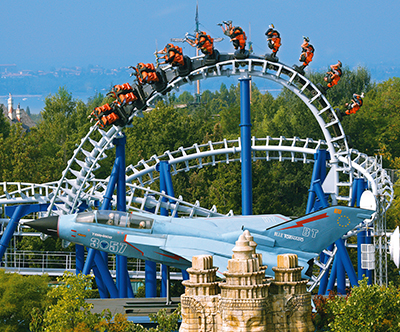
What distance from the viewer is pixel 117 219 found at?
23.7m

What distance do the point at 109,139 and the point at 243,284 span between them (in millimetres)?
12785

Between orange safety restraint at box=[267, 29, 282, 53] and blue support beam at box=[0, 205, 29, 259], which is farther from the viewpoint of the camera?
blue support beam at box=[0, 205, 29, 259]

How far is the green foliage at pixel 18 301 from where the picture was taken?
23.0 metres

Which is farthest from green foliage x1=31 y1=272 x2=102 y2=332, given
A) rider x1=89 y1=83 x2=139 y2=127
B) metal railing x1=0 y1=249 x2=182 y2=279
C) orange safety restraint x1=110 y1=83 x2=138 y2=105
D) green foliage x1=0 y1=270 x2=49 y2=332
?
metal railing x1=0 y1=249 x2=182 y2=279

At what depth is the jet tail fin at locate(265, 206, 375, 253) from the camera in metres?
22.3

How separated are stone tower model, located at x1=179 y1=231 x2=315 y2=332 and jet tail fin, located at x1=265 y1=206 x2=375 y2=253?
194 inches

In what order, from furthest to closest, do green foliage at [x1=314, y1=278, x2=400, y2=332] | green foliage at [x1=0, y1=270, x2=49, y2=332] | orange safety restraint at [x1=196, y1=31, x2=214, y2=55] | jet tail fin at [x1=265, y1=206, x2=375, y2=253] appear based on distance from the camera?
1. orange safety restraint at [x1=196, y1=31, x2=214, y2=55]
2. green foliage at [x1=0, y1=270, x2=49, y2=332]
3. jet tail fin at [x1=265, y1=206, x2=375, y2=253]
4. green foliage at [x1=314, y1=278, x2=400, y2=332]

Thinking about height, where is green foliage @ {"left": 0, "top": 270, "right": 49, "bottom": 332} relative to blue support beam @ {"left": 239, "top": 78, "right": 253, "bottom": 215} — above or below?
below

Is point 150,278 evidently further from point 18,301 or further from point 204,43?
point 204,43

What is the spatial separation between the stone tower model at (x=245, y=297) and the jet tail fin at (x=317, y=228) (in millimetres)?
4938

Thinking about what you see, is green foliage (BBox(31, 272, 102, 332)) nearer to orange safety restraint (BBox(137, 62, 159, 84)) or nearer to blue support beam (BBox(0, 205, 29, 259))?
orange safety restraint (BBox(137, 62, 159, 84))

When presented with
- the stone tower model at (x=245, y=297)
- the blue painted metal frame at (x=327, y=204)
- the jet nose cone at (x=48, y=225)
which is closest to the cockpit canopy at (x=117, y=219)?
the jet nose cone at (x=48, y=225)

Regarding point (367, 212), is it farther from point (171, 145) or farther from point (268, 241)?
point (171, 145)

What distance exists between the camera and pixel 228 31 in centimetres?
2975
